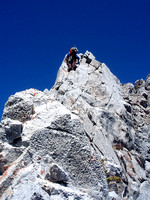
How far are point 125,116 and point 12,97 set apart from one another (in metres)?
13.0

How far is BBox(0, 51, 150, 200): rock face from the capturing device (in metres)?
7.51

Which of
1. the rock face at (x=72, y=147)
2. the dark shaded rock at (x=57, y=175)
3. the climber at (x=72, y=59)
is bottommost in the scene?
the dark shaded rock at (x=57, y=175)

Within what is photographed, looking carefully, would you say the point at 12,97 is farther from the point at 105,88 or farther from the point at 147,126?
the point at 147,126

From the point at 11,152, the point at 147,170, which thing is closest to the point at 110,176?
the point at 11,152

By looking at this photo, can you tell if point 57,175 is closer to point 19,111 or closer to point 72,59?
point 19,111

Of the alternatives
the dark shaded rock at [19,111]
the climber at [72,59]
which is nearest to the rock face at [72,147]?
the dark shaded rock at [19,111]

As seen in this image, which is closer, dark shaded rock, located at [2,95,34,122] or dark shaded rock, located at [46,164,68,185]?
dark shaded rock, located at [46,164,68,185]

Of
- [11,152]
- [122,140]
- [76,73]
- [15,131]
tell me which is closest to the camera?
[11,152]

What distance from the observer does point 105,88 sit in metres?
24.3

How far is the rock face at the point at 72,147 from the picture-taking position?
296 inches

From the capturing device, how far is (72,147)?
29.2ft

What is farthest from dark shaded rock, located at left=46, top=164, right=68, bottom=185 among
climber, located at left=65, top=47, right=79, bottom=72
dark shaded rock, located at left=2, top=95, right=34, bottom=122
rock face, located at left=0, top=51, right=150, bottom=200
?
climber, located at left=65, top=47, right=79, bottom=72

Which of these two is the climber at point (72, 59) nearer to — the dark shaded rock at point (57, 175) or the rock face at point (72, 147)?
the rock face at point (72, 147)

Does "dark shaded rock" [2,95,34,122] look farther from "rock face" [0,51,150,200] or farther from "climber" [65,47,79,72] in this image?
"climber" [65,47,79,72]
